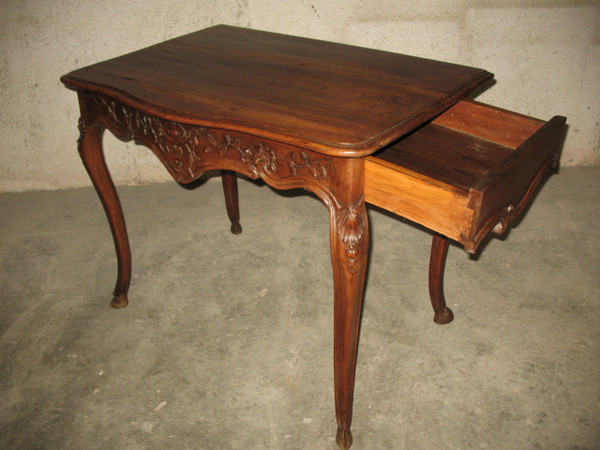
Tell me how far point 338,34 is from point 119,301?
1443 millimetres

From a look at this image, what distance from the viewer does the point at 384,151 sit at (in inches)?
57.5

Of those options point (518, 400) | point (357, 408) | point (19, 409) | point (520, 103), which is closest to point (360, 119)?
point (357, 408)

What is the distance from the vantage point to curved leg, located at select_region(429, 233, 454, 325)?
164cm

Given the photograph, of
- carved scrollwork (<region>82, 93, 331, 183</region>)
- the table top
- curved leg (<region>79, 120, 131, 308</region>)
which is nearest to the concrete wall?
the table top

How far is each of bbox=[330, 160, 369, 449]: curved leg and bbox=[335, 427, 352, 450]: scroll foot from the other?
86 mm

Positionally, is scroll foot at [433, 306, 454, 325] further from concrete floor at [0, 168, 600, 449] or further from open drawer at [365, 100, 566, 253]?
open drawer at [365, 100, 566, 253]

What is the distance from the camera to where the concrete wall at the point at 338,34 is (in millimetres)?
2291

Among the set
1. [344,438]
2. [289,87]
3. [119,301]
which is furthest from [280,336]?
[289,87]

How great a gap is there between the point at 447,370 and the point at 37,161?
2130 mm

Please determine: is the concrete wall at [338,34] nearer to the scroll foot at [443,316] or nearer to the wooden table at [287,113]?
the wooden table at [287,113]

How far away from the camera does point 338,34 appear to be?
2354 millimetres

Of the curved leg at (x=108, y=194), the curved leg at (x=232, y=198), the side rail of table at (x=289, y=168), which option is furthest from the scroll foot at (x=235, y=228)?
the side rail of table at (x=289, y=168)

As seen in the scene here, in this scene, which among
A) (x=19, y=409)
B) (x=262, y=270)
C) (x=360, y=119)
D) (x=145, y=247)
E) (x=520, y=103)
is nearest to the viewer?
(x=360, y=119)

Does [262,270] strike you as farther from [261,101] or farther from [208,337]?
[261,101]
